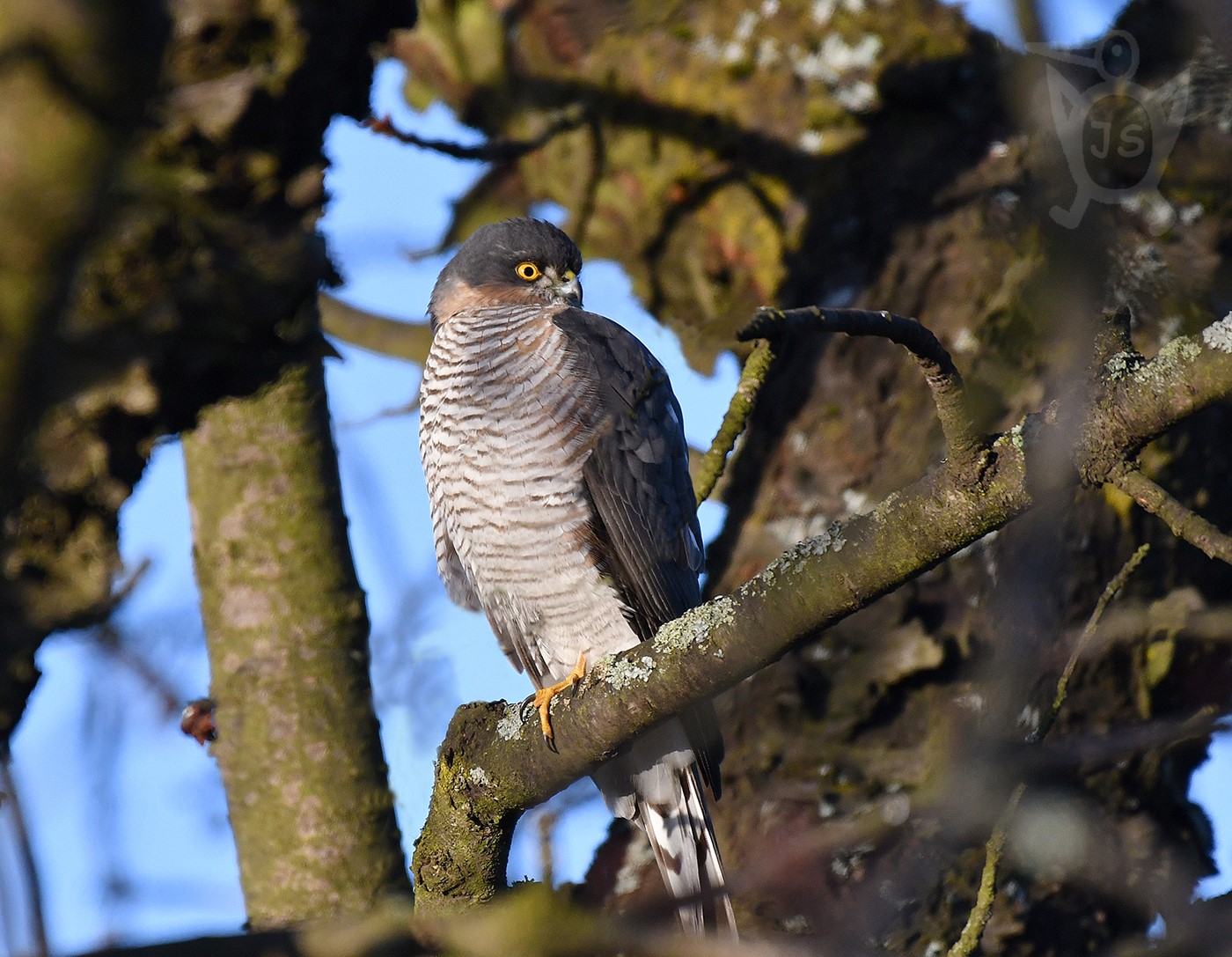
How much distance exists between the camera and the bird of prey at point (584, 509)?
3.85m

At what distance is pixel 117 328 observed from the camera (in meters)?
1.81

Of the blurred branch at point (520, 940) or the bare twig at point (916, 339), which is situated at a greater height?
the bare twig at point (916, 339)

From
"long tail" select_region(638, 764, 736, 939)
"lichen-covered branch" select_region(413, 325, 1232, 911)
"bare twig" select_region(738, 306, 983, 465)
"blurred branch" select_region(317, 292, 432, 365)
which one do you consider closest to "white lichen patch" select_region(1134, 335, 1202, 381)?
"lichen-covered branch" select_region(413, 325, 1232, 911)

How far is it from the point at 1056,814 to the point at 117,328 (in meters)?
2.82

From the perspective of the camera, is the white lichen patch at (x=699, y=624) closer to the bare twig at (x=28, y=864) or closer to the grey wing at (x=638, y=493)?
the bare twig at (x=28, y=864)

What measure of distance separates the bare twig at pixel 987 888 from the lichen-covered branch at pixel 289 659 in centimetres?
222

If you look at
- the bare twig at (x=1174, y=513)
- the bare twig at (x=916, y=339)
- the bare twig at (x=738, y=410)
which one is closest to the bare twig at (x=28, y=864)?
the bare twig at (x=916, y=339)

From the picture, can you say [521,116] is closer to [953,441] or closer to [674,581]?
[674,581]

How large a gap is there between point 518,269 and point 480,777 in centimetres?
245

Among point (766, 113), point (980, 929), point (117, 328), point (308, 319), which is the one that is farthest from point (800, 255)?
point (117, 328)

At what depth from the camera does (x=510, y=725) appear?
2.88 metres

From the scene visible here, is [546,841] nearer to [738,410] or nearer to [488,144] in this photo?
[738,410]

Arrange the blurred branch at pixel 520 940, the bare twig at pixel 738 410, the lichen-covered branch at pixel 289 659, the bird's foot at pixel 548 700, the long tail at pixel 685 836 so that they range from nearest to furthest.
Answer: the blurred branch at pixel 520 940 → the bird's foot at pixel 548 700 → the bare twig at pixel 738 410 → the long tail at pixel 685 836 → the lichen-covered branch at pixel 289 659

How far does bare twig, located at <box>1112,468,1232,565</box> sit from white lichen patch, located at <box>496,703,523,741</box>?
1.47 metres
